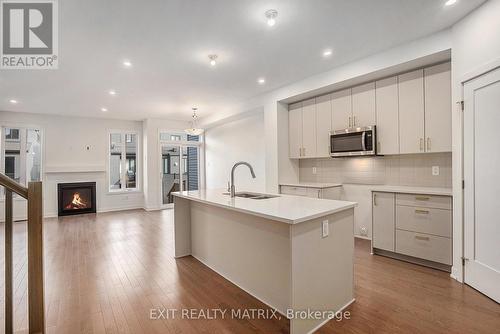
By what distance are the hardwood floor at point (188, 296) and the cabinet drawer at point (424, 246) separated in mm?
156

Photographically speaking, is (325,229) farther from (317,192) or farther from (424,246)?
(317,192)

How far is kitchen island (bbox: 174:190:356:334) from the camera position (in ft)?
5.82

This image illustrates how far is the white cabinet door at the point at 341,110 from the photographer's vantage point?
4024mm

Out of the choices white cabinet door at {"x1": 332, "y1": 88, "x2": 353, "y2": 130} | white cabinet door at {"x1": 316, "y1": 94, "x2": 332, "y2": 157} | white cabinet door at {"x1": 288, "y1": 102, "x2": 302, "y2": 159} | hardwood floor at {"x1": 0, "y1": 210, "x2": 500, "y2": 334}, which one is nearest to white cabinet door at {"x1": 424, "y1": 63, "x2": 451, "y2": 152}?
white cabinet door at {"x1": 332, "y1": 88, "x2": 353, "y2": 130}

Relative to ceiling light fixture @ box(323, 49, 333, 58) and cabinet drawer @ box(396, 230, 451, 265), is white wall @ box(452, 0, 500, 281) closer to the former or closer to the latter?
cabinet drawer @ box(396, 230, 451, 265)

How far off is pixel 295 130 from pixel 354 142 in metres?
1.33

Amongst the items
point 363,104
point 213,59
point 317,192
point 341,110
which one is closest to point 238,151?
point 317,192

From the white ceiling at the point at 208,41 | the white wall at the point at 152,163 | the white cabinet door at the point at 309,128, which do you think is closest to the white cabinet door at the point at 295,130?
the white cabinet door at the point at 309,128

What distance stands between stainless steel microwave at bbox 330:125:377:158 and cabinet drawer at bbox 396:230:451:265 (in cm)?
122

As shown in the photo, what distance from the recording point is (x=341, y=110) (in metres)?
4.13

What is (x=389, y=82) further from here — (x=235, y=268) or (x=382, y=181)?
(x=235, y=268)

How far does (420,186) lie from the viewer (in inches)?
139

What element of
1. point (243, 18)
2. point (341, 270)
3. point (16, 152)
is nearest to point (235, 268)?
point (341, 270)

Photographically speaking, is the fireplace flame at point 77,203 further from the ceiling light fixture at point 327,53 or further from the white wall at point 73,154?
the ceiling light fixture at point 327,53
